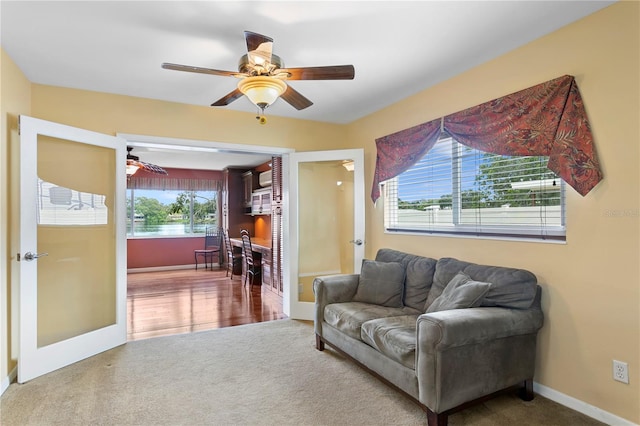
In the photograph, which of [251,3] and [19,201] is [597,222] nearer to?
[251,3]

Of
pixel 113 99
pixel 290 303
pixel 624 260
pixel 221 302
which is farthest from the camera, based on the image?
pixel 221 302

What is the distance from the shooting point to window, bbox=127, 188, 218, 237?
27.1 feet

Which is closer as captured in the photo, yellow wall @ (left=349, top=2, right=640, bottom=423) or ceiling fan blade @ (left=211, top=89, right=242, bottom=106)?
yellow wall @ (left=349, top=2, right=640, bottom=423)

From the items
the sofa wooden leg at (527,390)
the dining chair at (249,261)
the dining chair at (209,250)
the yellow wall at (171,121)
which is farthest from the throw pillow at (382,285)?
the dining chair at (209,250)

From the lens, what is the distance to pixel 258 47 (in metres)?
2.01

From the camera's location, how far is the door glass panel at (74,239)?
2.99 metres

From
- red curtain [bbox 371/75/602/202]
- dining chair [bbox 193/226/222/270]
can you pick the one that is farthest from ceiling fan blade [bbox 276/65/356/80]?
dining chair [bbox 193/226/222/270]

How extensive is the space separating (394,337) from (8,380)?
292cm

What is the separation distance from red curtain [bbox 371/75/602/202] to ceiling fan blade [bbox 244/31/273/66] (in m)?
1.78

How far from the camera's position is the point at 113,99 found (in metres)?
3.59

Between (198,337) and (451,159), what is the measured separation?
3138 millimetres

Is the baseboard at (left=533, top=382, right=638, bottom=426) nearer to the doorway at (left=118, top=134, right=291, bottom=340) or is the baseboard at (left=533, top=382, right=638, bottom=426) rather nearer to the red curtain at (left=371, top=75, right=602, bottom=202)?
the red curtain at (left=371, top=75, right=602, bottom=202)

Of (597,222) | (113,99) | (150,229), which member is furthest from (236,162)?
(597,222)

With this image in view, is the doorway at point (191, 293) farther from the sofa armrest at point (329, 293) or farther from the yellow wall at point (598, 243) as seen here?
the yellow wall at point (598, 243)
